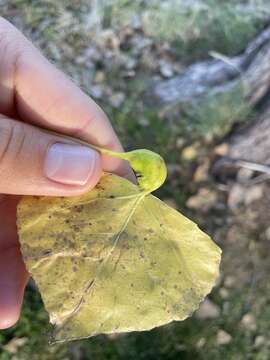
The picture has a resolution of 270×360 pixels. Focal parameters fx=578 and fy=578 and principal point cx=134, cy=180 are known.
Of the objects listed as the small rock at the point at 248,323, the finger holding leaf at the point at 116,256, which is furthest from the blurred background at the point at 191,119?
the finger holding leaf at the point at 116,256

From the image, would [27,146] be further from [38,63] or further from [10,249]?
[10,249]

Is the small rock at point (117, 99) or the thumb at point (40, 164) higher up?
the thumb at point (40, 164)

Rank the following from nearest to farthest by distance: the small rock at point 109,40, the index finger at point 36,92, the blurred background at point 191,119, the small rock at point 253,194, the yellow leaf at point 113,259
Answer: the yellow leaf at point 113,259 < the index finger at point 36,92 < the blurred background at point 191,119 < the small rock at point 253,194 < the small rock at point 109,40

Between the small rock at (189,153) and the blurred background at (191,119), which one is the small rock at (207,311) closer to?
the blurred background at (191,119)

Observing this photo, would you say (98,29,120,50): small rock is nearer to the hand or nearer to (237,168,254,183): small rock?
(237,168,254,183): small rock

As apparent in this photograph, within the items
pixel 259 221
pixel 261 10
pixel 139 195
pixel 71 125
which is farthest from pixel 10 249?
pixel 261 10

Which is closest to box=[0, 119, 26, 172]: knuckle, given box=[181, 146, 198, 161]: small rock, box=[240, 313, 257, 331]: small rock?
box=[181, 146, 198, 161]: small rock

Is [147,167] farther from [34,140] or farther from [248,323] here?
[248,323]

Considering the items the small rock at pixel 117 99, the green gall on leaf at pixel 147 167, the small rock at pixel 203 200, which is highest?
the green gall on leaf at pixel 147 167
